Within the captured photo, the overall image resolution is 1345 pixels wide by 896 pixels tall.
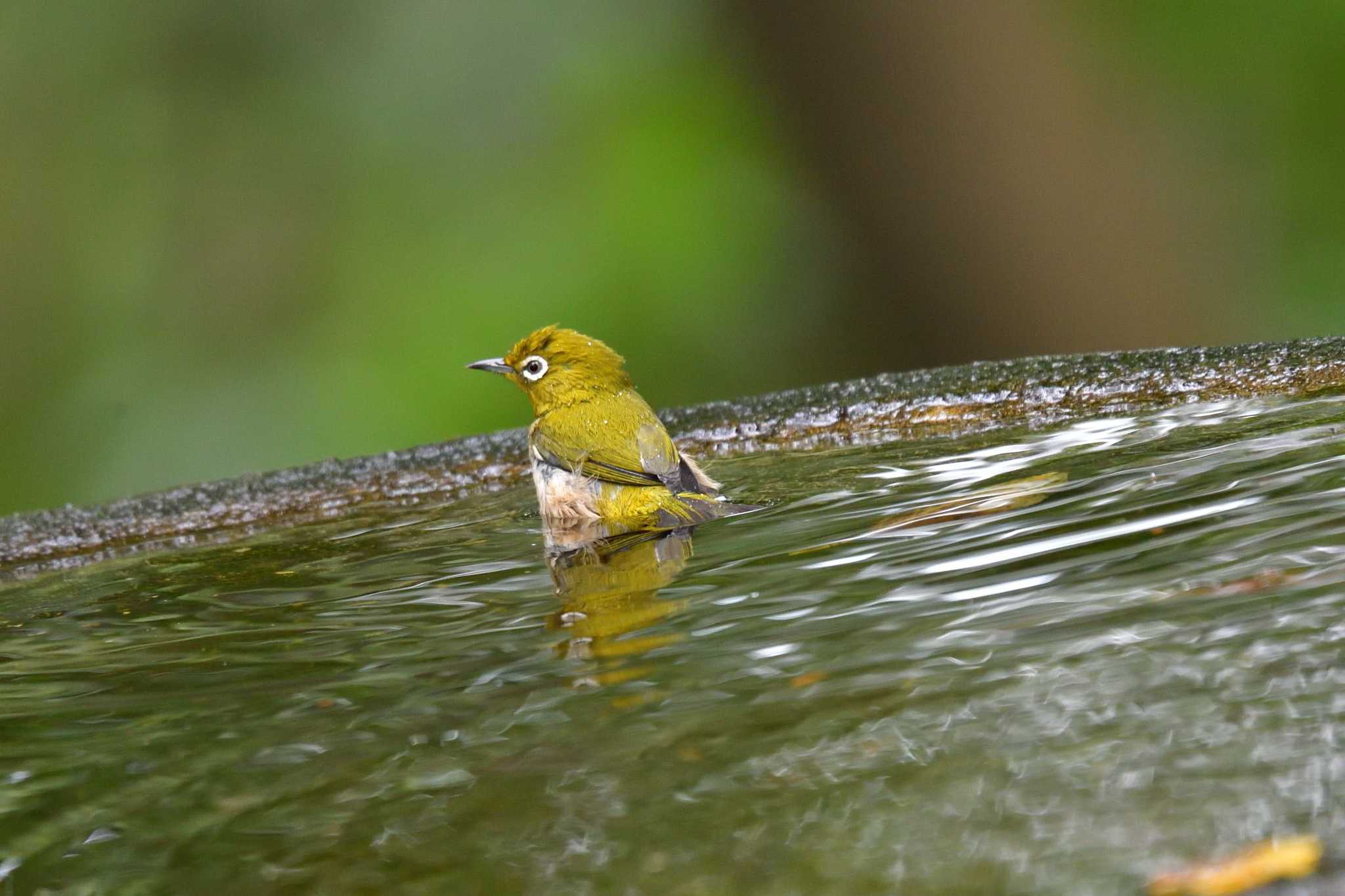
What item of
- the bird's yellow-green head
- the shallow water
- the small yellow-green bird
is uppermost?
the bird's yellow-green head

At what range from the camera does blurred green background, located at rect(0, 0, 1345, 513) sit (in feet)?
29.1

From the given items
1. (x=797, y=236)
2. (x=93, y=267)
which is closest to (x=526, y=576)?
(x=797, y=236)

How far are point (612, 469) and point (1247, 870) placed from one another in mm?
2769

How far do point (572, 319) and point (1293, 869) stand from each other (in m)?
9.54

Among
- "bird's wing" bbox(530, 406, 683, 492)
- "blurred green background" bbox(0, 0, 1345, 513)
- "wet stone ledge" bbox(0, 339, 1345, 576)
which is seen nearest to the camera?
"bird's wing" bbox(530, 406, 683, 492)

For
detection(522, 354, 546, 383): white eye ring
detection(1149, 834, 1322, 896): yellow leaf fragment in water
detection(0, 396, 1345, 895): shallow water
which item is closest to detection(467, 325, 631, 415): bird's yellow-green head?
detection(522, 354, 546, 383): white eye ring

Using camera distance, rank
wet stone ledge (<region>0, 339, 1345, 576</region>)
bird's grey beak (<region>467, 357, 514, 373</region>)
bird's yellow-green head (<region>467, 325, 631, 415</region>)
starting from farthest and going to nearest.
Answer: bird's grey beak (<region>467, 357, 514, 373</region>) < bird's yellow-green head (<region>467, 325, 631, 415</region>) < wet stone ledge (<region>0, 339, 1345, 576</region>)

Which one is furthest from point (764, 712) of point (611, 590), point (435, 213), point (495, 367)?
point (435, 213)

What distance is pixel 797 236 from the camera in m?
9.62

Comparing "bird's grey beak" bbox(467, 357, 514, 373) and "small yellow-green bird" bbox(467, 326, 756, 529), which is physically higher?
"bird's grey beak" bbox(467, 357, 514, 373)

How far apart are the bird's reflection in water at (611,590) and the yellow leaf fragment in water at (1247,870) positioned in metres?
0.85

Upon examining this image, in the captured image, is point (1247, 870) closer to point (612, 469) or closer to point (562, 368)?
point (612, 469)

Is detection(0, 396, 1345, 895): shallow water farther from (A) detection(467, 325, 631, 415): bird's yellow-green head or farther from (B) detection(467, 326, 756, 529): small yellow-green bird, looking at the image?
(A) detection(467, 325, 631, 415): bird's yellow-green head

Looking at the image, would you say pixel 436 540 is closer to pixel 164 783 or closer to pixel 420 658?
pixel 420 658
